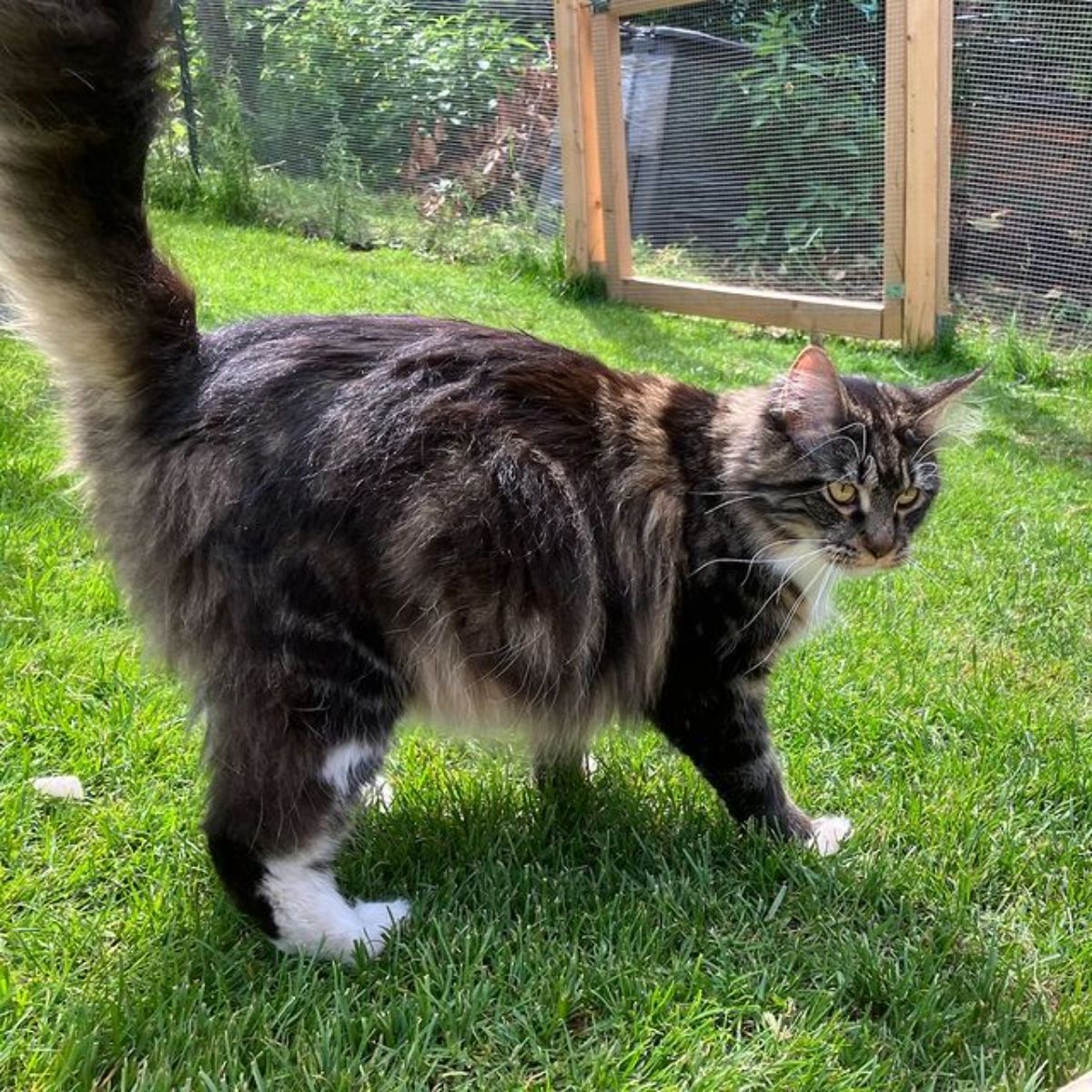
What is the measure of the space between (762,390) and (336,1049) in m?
1.42

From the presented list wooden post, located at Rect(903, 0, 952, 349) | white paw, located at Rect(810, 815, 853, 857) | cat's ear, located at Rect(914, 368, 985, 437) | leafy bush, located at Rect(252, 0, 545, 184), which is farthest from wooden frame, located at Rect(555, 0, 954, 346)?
white paw, located at Rect(810, 815, 853, 857)

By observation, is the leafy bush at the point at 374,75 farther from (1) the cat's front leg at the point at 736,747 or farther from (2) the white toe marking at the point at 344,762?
(2) the white toe marking at the point at 344,762

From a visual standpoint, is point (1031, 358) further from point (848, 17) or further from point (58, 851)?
point (58, 851)

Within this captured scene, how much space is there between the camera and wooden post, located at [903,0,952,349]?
5.04 m

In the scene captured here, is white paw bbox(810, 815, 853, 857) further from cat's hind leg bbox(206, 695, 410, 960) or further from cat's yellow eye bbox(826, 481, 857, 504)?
cat's hind leg bbox(206, 695, 410, 960)

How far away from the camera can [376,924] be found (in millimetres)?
1750

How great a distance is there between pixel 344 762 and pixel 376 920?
0.28 meters

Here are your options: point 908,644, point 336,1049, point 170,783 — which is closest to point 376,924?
point 336,1049

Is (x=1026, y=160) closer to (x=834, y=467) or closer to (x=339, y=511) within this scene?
(x=834, y=467)

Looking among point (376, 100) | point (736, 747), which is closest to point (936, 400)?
point (736, 747)

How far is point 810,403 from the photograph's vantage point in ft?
6.55

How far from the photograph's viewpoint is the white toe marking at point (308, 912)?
167 centimetres

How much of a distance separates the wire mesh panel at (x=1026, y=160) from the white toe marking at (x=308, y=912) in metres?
4.79

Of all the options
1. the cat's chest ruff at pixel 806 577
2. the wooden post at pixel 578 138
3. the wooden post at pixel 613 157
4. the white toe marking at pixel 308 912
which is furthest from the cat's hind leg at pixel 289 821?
the wooden post at pixel 578 138
